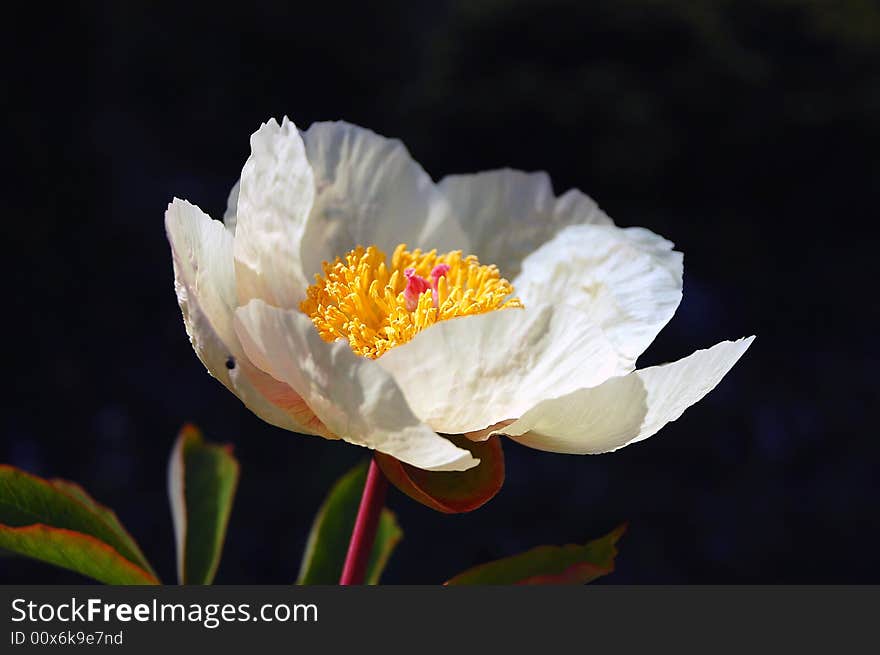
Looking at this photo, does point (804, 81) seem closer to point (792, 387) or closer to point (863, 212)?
point (863, 212)

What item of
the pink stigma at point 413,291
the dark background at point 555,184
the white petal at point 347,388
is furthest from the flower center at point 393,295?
the dark background at point 555,184

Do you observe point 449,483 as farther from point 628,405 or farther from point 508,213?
point 508,213

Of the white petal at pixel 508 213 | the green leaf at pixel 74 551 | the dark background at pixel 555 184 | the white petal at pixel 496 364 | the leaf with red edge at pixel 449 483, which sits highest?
the dark background at pixel 555 184

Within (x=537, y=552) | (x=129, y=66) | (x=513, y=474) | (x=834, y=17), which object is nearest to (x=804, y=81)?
(x=834, y=17)

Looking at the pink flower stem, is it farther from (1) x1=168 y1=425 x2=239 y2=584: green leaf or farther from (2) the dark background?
(2) the dark background

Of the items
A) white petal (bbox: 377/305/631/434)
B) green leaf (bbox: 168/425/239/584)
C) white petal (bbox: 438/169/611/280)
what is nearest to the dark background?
green leaf (bbox: 168/425/239/584)

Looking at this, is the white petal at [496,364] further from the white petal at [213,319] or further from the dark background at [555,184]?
the dark background at [555,184]

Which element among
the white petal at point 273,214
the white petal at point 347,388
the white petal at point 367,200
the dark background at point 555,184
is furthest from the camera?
the dark background at point 555,184
